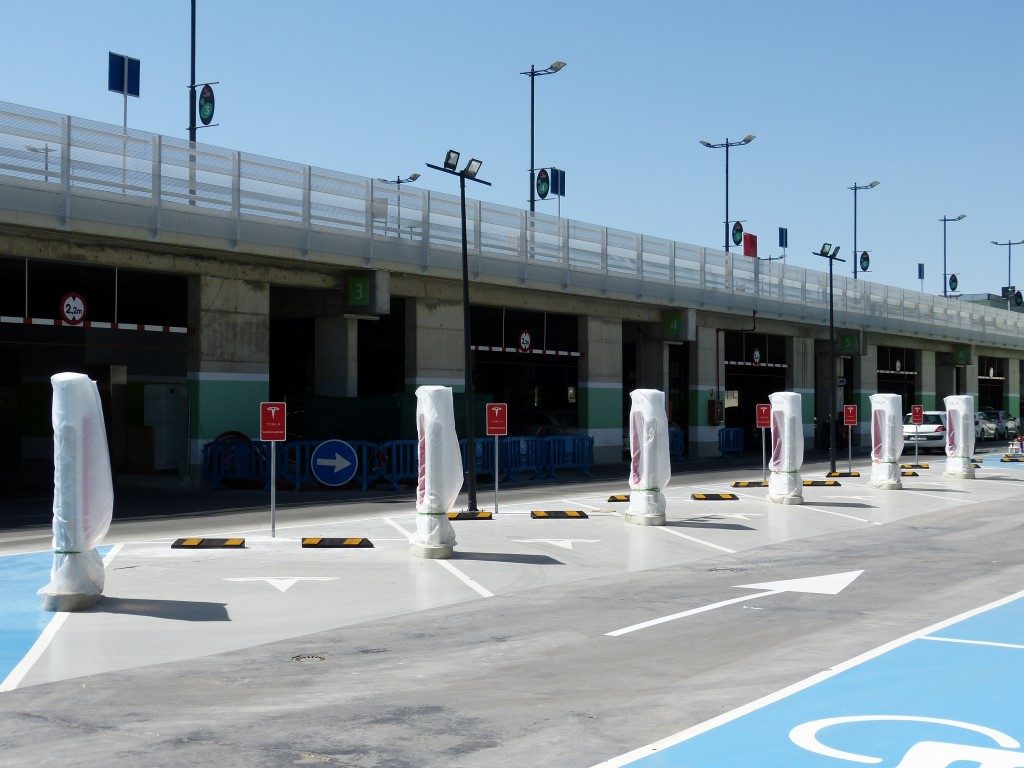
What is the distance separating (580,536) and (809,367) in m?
38.6

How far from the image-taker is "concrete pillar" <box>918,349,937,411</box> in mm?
67625

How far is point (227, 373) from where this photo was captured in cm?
2953

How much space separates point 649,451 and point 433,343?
48.5ft

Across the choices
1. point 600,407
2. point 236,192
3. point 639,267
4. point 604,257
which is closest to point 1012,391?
point 639,267

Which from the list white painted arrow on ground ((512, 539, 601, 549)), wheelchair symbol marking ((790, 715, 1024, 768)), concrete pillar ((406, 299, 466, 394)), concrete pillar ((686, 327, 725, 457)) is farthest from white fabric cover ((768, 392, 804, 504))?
concrete pillar ((686, 327, 725, 457))

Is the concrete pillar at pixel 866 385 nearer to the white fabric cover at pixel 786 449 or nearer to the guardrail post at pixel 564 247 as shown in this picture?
the guardrail post at pixel 564 247

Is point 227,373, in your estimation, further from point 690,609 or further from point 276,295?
point 690,609

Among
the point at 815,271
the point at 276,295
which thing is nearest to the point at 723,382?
the point at 815,271

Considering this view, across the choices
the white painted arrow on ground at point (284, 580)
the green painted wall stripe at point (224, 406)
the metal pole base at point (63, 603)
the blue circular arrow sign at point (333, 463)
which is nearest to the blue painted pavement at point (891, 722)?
the white painted arrow on ground at point (284, 580)

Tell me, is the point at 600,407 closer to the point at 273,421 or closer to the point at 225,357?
the point at 225,357

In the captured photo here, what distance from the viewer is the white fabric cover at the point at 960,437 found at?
113ft

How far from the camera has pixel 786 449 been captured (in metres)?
26.1

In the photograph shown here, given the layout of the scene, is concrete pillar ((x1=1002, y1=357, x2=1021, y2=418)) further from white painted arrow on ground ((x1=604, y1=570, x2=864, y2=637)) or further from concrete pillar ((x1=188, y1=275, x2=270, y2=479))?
white painted arrow on ground ((x1=604, y1=570, x2=864, y2=637))

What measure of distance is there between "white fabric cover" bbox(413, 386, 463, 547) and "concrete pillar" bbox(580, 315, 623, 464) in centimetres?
2505
